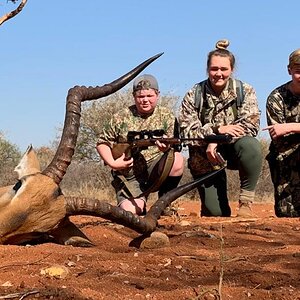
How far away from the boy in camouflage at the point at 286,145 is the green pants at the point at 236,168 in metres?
0.23

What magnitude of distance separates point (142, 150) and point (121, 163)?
319mm

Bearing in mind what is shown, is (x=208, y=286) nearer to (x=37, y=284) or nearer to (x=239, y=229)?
(x=37, y=284)

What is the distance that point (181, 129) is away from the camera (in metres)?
6.48

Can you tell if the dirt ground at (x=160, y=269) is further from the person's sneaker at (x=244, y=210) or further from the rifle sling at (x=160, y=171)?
the person's sneaker at (x=244, y=210)

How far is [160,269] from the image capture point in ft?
11.2

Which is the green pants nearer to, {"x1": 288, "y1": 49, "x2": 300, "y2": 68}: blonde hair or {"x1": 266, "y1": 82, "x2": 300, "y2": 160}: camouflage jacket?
{"x1": 266, "y1": 82, "x2": 300, "y2": 160}: camouflage jacket

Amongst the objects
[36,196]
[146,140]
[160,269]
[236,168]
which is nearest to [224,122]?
[236,168]

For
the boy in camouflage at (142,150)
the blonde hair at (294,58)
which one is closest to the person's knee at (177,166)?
the boy in camouflage at (142,150)

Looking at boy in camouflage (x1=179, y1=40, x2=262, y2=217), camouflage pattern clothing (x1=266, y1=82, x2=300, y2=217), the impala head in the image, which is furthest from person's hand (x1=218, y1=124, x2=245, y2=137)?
the impala head

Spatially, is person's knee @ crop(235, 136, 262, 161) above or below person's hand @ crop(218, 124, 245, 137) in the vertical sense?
below

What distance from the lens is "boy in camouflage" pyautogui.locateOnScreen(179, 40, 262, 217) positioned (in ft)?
20.9

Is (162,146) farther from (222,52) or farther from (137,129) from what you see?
(222,52)

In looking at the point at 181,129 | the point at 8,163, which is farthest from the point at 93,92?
the point at 8,163

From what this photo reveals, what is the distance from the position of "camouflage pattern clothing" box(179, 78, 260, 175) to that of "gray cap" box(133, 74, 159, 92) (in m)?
0.46
